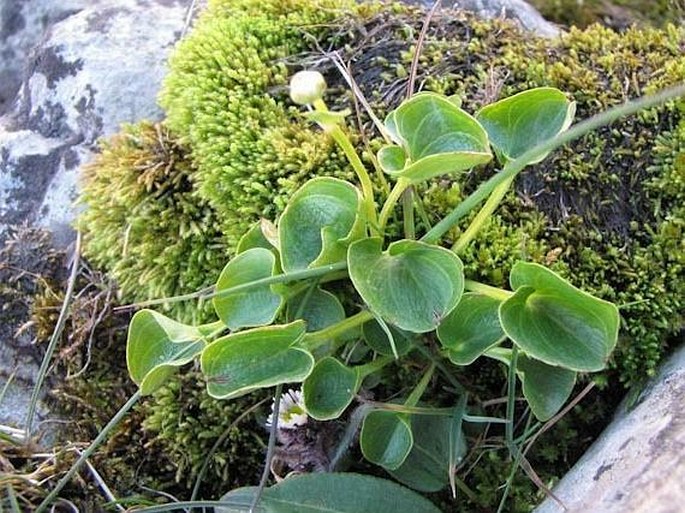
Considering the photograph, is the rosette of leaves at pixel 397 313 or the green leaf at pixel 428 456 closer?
the rosette of leaves at pixel 397 313

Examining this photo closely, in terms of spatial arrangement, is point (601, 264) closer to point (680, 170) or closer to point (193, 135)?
point (680, 170)

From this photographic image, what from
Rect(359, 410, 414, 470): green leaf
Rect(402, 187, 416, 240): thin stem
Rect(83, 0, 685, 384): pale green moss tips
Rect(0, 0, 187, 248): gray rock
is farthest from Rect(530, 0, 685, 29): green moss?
Rect(359, 410, 414, 470): green leaf

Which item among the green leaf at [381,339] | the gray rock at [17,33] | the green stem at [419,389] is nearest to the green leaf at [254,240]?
the green leaf at [381,339]

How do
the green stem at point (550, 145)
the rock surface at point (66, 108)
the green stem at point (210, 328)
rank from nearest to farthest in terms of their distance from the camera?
the green stem at point (550, 145)
the green stem at point (210, 328)
the rock surface at point (66, 108)

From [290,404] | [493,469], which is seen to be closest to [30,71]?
[290,404]

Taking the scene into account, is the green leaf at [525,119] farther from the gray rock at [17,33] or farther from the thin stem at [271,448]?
the gray rock at [17,33]

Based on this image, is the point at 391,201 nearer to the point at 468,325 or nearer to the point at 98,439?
the point at 468,325

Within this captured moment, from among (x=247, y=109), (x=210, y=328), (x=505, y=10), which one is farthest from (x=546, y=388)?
(x=505, y=10)
